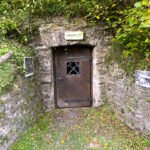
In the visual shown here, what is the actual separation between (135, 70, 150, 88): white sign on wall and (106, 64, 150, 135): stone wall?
4.2 inches

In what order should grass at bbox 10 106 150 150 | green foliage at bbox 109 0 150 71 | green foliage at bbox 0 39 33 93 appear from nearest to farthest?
green foliage at bbox 0 39 33 93 → green foliage at bbox 109 0 150 71 → grass at bbox 10 106 150 150

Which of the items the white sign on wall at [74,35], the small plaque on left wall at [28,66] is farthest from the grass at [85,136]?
the white sign on wall at [74,35]

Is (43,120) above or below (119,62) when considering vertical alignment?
below

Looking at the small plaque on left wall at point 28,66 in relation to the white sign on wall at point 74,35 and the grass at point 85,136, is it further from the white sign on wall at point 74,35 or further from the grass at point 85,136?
the grass at point 85,136

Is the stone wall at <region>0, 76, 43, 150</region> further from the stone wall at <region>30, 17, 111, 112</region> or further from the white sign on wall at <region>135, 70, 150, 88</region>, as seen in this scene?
the white sign on wall at <region>135, 70, 150, 88</region>

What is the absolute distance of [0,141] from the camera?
71.7 inches

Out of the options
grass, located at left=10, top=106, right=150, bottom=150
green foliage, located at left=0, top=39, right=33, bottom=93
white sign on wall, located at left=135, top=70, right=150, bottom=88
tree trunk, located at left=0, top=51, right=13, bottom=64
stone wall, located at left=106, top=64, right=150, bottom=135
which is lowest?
grass, located at left=10, top=106, right=150, bottom=150

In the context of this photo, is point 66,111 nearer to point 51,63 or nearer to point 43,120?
point 43,120

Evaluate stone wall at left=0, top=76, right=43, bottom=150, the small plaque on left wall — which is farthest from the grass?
the small plaque on left wall

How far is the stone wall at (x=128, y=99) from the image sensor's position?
228 cm

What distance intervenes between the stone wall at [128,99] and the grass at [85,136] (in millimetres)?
211

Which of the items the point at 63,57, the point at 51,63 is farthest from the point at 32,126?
the point at 63,57

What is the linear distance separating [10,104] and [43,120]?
1224mm

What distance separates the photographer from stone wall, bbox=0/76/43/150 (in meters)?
1.91
